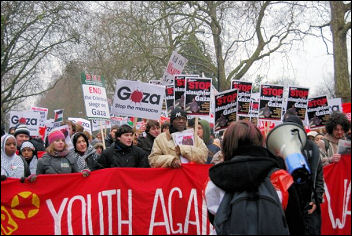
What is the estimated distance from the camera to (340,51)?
1562 centimetres

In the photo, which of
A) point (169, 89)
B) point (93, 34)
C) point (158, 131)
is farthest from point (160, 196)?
point (93, 34)

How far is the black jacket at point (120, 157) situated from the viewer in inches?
268

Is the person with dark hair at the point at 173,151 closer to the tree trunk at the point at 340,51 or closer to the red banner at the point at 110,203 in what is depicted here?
the red banner at the point at 110,203

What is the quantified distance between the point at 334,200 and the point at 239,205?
4147 millimetres

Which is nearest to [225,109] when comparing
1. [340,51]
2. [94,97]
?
[94,97]

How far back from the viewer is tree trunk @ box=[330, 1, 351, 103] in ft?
50.6

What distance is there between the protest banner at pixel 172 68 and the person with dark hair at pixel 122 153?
575 cm

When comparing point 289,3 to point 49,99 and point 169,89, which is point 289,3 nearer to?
point 169,89

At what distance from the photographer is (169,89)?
1216cm

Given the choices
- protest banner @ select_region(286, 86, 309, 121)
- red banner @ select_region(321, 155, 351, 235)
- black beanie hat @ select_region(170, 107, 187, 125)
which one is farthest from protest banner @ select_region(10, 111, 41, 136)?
red banner @ select_region(321, 155, 351, 235)

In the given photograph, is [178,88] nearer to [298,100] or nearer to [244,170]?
[298,100]

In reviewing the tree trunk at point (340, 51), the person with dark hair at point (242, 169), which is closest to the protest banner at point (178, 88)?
the person with dark hair at point (242, 169)

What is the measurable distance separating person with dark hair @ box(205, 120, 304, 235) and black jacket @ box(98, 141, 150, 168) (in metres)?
3.26

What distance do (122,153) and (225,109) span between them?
217 centimetres
